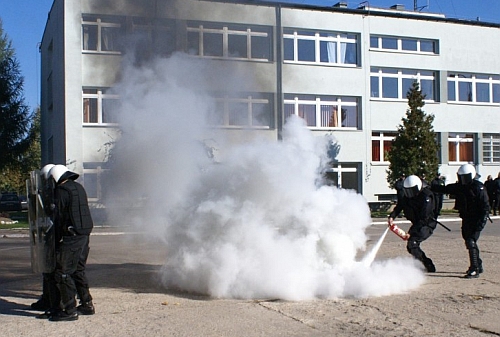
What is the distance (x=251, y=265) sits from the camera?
26.3ft

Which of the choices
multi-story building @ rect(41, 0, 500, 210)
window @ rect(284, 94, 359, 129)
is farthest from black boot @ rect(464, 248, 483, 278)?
window @ rect(284, 94, 359, 129)

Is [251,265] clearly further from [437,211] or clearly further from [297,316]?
[437,211]

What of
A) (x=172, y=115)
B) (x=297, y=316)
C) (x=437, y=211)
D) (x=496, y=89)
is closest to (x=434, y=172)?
(x=496, y=89)

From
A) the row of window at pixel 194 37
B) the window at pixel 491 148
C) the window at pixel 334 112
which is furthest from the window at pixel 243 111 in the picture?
the window at pixel 491 148

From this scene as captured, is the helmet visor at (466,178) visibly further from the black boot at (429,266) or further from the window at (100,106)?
the window at (100,106)

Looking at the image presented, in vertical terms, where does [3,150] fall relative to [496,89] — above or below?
below

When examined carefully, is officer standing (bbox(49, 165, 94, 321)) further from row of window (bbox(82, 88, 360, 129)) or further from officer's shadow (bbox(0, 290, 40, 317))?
row of window (bbox(82, 88, 360, 129))

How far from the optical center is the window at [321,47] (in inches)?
460

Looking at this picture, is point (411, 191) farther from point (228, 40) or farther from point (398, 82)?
point (398, 82)

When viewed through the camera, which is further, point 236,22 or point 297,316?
point 236,22

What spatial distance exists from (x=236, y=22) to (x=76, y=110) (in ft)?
17.9

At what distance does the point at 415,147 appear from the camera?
26.2m

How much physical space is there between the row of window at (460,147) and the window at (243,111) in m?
20.8

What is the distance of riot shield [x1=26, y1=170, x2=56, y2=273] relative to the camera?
7.03 m
